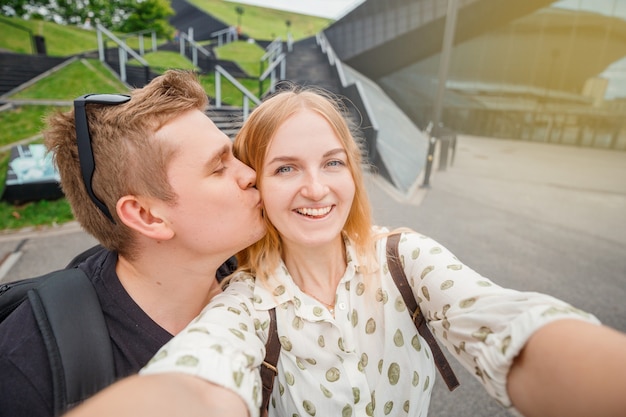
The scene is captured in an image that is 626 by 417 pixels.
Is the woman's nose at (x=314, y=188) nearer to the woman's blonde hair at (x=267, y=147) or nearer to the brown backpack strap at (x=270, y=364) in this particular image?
the woman's blonde hair at (x=267, y=147)

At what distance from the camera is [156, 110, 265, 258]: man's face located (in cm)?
145

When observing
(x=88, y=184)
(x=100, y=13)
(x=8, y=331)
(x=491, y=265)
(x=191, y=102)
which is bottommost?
(x=491, y=265)

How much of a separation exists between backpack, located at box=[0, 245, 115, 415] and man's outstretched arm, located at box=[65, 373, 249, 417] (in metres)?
0.43

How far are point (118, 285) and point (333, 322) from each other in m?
0.87

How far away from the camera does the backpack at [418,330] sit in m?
1.30

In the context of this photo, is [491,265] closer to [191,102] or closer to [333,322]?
[333,322]

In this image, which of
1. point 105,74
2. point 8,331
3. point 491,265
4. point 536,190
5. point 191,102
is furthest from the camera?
point 105,74

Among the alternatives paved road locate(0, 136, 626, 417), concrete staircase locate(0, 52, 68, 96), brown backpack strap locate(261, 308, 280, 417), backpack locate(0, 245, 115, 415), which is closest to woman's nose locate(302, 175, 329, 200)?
brown backpack strap locate(261, 308, 280, 417)

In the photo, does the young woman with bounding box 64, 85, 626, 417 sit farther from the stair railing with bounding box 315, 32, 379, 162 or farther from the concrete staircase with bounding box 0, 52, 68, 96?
the concrete staircase with bounding box 0, 52, 68, 96

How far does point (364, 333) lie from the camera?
1.42 meters

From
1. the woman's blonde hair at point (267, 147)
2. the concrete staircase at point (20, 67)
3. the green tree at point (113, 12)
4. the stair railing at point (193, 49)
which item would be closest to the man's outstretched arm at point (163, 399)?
the woman's blonde hair at point (267, 147)

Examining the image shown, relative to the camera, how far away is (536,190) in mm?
8984

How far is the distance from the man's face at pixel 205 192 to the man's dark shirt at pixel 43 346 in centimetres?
33

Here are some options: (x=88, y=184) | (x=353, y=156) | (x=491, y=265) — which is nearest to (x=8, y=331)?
(x=88, y=184)
